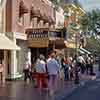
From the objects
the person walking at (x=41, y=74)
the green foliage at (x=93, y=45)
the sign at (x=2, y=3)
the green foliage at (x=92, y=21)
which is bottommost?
the person walking at (x=41, y=74)

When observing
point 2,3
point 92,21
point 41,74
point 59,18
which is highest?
point 92,21

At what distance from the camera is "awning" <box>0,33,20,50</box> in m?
28.9

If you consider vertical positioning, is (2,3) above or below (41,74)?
above

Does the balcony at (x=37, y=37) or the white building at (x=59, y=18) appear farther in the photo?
the white building at (x=59, y=18)

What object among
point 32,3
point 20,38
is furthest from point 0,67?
point 32,3

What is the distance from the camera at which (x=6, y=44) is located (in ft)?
97.9

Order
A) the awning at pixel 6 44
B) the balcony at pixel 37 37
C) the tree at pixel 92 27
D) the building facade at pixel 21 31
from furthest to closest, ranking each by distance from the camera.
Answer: the tree at pixel 92 27 → the balcony at pixel 37 37 → the building facade at pixel 21 31 → the awning at pixel 6 44

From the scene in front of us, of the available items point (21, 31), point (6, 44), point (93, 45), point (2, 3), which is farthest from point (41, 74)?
point (93, 45)

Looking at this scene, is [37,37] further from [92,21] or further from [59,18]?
[92,21]

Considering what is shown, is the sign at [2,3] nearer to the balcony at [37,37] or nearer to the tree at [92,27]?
the balcony at [37,37]

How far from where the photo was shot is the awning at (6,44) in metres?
28.9

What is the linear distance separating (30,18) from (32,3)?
4.73 feet

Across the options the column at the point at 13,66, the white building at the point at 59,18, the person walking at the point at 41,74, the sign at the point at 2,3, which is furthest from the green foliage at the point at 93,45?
the person walking at the point at 41,74

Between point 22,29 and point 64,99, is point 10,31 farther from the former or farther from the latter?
point 64,99
